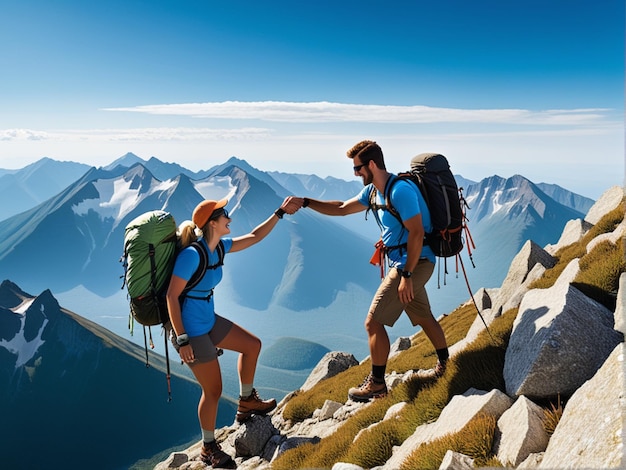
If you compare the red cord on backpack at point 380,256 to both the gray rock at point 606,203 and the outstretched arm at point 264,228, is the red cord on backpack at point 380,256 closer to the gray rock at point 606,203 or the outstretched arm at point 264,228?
the outstretched arm at point 264,228

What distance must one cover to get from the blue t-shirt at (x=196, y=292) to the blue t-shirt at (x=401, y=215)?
3.30 metres

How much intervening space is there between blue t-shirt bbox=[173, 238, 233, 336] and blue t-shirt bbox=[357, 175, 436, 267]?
3.30 metres

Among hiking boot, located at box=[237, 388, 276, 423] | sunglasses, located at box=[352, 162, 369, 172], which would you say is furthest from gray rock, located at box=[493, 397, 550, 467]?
hiking boot, located at box=[237, 388, 276, 423]

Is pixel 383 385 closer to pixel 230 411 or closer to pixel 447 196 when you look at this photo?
pixel 447 196

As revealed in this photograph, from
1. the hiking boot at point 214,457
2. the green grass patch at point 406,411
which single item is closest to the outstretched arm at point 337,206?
the green grass patch at point 406,411

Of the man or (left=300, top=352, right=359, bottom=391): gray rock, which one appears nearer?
the man

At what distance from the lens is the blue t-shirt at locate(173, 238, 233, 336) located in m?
7.60

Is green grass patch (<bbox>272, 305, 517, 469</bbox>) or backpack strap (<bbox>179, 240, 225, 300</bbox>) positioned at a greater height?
backpack strap (<bbox>179, 240, 225, 300</bbox>)

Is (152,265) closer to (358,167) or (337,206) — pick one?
(337,206)

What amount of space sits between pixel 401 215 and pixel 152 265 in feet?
14.7

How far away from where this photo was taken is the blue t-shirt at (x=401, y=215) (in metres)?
7.23

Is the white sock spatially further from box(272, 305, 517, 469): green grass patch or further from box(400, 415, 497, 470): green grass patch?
box(400, 415, 497, 470): green grass patch

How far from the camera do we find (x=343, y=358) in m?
21.6

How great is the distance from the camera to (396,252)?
7.79 m
